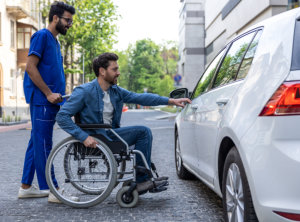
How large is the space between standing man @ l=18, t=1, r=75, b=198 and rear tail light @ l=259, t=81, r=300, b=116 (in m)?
2.67

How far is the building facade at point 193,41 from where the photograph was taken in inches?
2078

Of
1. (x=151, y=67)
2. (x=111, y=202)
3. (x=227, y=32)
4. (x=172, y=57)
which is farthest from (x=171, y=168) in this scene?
(x=172, y=57)

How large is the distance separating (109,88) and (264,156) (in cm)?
242

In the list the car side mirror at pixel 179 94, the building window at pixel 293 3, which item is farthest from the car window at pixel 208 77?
the building window at pixel 293 3

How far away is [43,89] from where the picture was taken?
187 inches

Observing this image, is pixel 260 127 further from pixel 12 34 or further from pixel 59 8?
pixel 12 34

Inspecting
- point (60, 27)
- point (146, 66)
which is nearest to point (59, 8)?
point (60, 27)

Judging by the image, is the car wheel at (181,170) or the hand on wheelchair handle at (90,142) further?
the car wheel at (181,170)

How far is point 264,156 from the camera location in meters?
2.69

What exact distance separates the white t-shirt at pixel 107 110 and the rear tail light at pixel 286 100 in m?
2.32

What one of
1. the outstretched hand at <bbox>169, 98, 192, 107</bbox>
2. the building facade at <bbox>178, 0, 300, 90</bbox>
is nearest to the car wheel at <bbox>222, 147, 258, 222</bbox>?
the outstretched hand at <bbox>169, 98, 192, 107</bbox>

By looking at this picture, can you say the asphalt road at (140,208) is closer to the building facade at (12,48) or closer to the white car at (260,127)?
the white car at (260,127)

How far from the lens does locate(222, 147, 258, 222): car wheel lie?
2924 mm

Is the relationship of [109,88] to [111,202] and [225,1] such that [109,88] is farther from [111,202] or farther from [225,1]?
[225,1]
